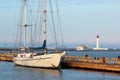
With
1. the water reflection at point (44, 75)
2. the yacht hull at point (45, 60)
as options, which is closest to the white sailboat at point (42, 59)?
the yacht hull at point (45, 60)

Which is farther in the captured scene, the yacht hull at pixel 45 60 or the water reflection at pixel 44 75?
the yacht hull at pixel 45 60

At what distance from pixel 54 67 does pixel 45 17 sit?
9265mm

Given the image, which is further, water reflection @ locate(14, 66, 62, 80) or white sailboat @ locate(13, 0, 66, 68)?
white sailboat @ locate(13, 0, 66, 68)

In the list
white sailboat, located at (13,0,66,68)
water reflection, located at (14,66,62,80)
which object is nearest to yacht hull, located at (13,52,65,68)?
white sailboat, located at (13,0,66,68)

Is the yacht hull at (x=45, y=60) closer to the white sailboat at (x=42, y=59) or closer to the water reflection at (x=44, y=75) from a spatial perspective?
A: the white sailboat at (x=42, y=59)

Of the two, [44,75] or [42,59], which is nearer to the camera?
[44,75]

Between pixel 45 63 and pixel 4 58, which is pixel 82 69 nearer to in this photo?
pixel 45 63

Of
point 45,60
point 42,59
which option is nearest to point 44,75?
point 45,60

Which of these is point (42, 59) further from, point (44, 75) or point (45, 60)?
point (44, 75)

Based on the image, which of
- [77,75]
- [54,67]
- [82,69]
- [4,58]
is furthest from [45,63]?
[4,58]

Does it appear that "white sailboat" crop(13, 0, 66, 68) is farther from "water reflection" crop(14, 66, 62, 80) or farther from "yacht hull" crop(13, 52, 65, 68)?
"water reflection" crop(14, 66, 62, 80)

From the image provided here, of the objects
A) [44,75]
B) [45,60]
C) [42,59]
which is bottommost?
[44,75]

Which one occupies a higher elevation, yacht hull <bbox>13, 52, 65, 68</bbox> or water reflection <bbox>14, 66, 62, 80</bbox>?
yacht hull <bbox>13, 52, 65, 68</bbox>

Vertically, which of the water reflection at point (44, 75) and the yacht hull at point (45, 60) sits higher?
the yacht hull at point (45, 60)
